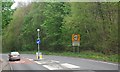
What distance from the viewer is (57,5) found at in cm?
7388

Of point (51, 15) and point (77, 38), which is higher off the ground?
point (51, 15)

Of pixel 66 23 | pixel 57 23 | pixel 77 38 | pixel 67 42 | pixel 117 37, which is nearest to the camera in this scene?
pixel 117 37

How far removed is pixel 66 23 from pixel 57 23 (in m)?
12.9

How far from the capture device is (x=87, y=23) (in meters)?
55.1

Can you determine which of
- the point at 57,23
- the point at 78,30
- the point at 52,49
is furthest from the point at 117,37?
the point at 52,49

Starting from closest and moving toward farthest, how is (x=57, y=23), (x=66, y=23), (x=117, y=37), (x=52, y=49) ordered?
1. (x=117, y=37)
2. (x=66, y=23)
3. (x=57, y=23)
4. (x=52, y=49)

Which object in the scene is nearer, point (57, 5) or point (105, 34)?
point (105, 34)

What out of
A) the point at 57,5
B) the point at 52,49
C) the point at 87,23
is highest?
the point at 57,5

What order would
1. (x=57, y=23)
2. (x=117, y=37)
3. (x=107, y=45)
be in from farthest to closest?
(x=57, y=23) → (x=107, y=45) → (x=117, y=37)

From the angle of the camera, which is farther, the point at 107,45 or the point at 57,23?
the point at 57,23

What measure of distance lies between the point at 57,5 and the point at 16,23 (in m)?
31.8

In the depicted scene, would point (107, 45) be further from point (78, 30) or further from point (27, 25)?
point (27, 25)

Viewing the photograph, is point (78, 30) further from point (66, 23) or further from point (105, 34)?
point (105, 34)

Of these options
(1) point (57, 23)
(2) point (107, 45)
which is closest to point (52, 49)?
(1) point (57, 23)
